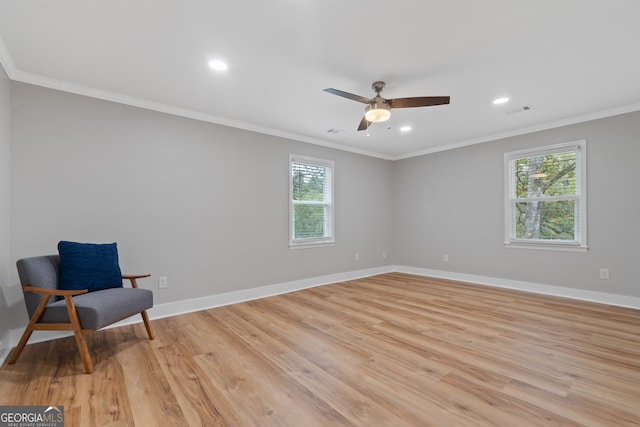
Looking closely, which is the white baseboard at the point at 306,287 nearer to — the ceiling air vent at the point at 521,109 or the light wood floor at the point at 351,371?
the light wood floor at the point at 351,371

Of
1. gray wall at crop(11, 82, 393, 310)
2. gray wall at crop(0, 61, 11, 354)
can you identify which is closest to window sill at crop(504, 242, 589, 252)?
gray wall at crop(11, 82, 393, 310)

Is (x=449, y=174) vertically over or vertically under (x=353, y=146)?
under

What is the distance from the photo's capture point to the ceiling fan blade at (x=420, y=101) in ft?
8.61

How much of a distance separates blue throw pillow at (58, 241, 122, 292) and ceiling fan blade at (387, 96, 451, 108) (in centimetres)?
312

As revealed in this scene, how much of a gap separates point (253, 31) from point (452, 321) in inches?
133

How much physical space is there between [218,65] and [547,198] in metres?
4.84

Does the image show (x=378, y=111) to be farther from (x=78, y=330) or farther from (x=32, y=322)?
(x=32, y=322)

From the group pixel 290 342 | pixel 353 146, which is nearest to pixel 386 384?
pixel 290 342

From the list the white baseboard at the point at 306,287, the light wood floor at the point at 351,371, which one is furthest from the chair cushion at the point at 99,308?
the white baseboard at the point at 306,287

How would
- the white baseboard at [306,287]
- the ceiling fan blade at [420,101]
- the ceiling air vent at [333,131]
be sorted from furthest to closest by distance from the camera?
the ceiling air vent at [333,131]
the white baseboard at [306,287]
the ceiling fan blade at [420,101]

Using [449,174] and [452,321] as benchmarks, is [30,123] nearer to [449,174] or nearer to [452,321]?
[452,321]

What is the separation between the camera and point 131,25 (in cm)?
204

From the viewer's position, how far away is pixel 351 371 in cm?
213

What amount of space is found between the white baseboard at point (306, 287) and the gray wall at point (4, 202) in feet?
0.67
